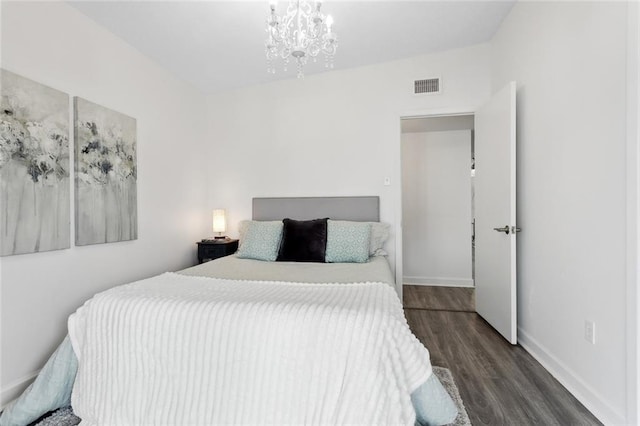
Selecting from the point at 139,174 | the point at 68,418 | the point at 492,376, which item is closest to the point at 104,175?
the point at 139,174

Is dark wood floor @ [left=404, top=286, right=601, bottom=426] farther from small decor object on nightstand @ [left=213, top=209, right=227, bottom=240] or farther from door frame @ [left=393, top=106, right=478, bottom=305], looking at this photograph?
small decor object on nightstand @ [left=213, top=209, right=227, bottom=240]

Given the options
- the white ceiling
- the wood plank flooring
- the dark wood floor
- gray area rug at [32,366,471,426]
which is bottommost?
the wood plank flooring

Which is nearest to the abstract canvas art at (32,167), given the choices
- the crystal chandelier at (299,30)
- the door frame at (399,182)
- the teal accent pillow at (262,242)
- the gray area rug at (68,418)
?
the gray area rug at (68,418)

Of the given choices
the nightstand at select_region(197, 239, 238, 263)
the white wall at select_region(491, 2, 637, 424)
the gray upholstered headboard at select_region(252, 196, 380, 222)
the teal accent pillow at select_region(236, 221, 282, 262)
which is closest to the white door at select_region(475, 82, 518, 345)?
the white wall at select_region(491, 2, 637, 424)

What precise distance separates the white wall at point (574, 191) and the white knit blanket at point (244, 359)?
1107 mm

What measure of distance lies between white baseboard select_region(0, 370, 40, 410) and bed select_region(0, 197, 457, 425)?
274 millimetres

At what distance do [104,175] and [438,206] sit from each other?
3994mm

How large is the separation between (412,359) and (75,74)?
2.78 meters

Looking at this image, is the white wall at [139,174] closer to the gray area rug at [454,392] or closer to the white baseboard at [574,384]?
the gray area rug at [454,392]

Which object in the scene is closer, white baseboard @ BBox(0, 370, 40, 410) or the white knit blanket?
the white knit blanket

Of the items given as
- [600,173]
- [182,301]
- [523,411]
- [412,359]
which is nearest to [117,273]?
[182,301]

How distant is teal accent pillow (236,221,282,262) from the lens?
291 centimetres

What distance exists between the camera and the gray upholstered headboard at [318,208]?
342 centimetres

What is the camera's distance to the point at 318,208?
11.6 feet
